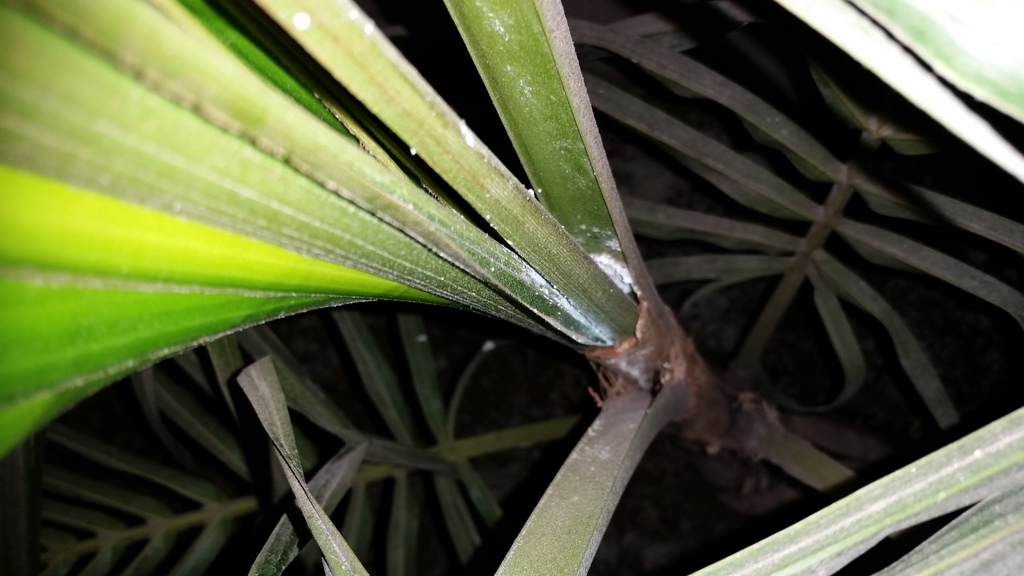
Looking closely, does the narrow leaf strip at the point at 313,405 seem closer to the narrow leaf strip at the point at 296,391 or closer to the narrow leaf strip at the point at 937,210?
the narrow leaf strip at the point at 296,391

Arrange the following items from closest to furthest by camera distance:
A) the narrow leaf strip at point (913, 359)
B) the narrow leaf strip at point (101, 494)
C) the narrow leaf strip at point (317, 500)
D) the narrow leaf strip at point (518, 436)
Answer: the narrow leaf strip at point (317, 500) → the narrow leaf strip at point (913, 359) → the narrow leaf strip at point (101, 494) → the narrow leaf strip at point (518, 436)

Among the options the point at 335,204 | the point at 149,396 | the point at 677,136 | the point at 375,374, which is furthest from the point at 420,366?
the point at 335,204

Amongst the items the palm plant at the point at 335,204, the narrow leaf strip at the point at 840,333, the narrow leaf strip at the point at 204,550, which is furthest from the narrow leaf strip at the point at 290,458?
the narrow leaf strip at the point at 840,333

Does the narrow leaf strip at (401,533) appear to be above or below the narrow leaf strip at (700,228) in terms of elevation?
below

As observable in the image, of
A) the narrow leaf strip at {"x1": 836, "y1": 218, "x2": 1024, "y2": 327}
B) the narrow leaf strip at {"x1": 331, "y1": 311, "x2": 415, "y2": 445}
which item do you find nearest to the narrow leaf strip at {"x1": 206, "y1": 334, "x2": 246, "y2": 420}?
the narrow leaf strip at {"x1": 331, "y1": 311, "x2": 415, "y2": 445}

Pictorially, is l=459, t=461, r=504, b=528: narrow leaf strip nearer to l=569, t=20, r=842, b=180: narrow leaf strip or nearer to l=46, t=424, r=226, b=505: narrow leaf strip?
l=46, t=424, r=226, b=505: narrow leaf strip

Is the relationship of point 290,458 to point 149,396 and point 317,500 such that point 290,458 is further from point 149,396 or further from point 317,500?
point 149,396
